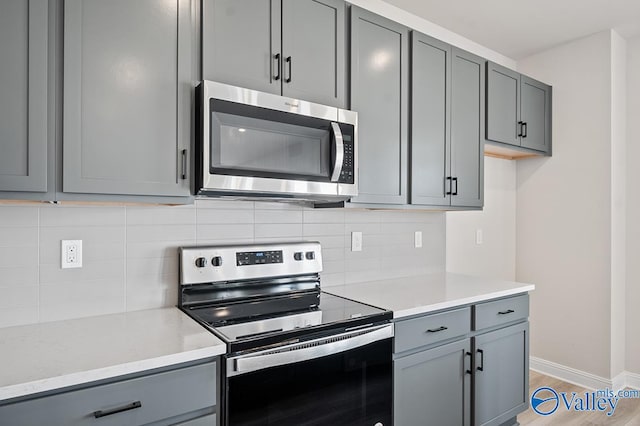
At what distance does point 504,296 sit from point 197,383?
69.0 inches

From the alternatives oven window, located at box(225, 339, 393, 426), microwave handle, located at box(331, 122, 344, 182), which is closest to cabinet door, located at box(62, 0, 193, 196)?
microwave handle, located at box(331, 122, 344, 182)

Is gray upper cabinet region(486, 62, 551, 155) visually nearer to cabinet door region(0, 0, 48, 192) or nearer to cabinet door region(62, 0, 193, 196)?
cabinet door region(62, 0, 193, 196)

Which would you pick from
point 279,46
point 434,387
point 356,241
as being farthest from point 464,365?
point 279,46

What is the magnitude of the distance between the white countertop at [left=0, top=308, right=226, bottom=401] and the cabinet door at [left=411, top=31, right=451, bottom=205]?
1443 mm

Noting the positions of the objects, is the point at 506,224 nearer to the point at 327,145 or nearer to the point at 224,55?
the point at 327,145

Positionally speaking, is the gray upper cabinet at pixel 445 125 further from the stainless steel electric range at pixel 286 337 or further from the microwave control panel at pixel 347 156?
the stainless steel electric range at pixel 286 337

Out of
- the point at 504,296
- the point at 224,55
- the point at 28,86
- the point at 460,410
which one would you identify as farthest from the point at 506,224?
the point at 28,86

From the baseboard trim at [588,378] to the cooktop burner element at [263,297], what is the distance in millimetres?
2259

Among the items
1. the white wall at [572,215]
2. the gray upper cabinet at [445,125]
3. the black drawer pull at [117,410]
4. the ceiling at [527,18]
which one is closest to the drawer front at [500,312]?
the gray upper cabinet at [445,125]

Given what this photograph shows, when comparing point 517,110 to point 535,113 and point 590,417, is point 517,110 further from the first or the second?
point 590,417

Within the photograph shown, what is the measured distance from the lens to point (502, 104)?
2822mm

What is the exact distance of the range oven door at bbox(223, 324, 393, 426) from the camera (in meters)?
1.35

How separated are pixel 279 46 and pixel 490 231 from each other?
237cm

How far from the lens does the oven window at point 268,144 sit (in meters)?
1.60
